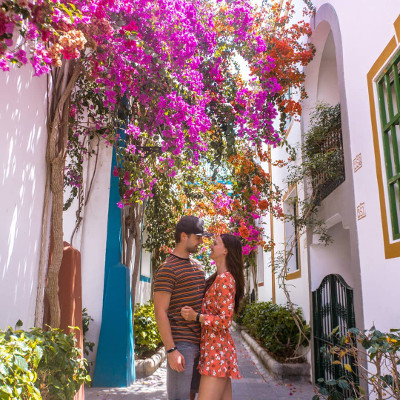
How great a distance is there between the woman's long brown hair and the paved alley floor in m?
2.82

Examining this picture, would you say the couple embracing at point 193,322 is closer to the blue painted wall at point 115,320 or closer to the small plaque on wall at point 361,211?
the small plaque on wall at point 361,211

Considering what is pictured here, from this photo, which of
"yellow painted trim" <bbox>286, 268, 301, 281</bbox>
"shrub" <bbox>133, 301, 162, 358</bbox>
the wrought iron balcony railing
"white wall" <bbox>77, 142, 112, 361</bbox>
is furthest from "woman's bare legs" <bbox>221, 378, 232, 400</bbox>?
"yellow painted trim" <bbox>286, 268, 301, 281</bbox>

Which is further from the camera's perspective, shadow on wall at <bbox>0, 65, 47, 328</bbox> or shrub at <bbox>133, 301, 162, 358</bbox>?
shrub at <bbox>133, 301, 162, 358</bbox>

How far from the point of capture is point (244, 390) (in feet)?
20.0

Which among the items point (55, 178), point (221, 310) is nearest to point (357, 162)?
point (221, 310)

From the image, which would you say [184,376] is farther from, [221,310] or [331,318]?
[331,318]

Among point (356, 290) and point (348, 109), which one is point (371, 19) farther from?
point (356, 290)

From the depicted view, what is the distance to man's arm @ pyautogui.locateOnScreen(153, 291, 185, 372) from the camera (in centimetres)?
271

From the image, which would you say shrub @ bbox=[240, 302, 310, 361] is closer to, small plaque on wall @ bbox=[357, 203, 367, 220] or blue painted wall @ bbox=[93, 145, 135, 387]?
blue painted wall @ bbox=[93, 145, 135, 387]

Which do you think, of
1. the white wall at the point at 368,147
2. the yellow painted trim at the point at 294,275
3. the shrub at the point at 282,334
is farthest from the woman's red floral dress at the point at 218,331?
the yellow painted trim at the point at 294,275

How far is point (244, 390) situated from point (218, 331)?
3.75m

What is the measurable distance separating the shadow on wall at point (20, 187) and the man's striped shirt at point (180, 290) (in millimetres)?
1243

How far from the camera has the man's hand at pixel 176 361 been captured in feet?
8.84

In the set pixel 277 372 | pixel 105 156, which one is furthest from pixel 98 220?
pixel 277 372
